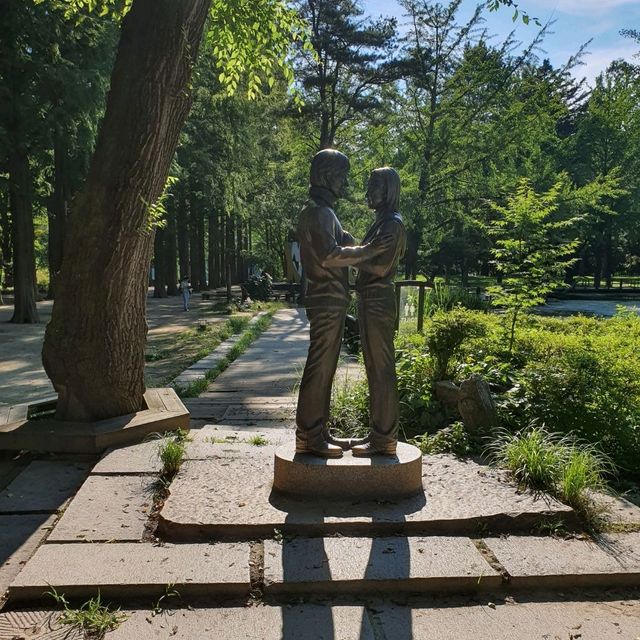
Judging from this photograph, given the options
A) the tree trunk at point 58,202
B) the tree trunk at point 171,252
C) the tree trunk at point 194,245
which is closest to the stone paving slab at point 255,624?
the tree trunk at point 58,202

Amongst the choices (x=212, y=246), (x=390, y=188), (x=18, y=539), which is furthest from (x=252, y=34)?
(x=212, y=246)

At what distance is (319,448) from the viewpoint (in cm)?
381

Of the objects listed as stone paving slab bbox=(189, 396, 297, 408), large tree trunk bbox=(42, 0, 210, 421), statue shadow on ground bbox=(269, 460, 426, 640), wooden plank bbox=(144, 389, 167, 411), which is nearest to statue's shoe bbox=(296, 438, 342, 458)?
statue shadow on ground bbox=(269, 460, 426, 640)

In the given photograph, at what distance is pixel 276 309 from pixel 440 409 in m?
18.6

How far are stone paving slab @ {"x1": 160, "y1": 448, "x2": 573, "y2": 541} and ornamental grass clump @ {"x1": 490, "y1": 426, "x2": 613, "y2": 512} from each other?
148 mm

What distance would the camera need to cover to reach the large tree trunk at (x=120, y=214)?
5.13m

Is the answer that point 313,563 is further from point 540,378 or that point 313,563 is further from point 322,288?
point 540,378

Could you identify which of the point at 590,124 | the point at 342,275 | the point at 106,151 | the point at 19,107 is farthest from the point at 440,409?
Result: the point at 590,124

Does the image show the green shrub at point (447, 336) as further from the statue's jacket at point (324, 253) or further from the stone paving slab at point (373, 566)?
the stone paving slab at point (373, 566)

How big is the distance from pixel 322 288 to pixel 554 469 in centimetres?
203

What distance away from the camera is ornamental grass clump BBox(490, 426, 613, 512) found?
370cm

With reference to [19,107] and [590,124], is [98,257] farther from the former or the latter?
[590,124]

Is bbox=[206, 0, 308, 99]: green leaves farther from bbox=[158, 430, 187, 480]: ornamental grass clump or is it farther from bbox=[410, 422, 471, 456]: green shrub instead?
bbox=[158, 430, 187, 480]: ornamental grass clump

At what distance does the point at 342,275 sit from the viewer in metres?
3.79
